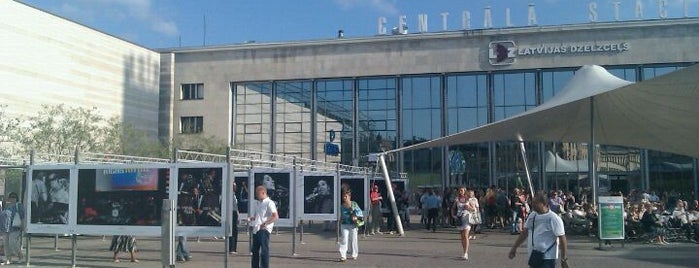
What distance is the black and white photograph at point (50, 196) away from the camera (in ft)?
46.5

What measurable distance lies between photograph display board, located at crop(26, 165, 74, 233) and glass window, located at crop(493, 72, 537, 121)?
1394 inches

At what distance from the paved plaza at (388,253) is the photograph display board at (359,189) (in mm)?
1295

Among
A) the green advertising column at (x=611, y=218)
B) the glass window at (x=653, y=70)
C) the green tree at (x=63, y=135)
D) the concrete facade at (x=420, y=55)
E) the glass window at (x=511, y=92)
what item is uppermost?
the concrete facade at (x=420, y=55)

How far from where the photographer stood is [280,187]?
1775cm

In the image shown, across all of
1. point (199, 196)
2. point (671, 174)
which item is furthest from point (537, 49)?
point (199, 196)

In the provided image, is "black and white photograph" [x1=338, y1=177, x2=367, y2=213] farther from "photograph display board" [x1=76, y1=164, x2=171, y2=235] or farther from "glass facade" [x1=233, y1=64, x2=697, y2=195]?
"glass facade" [x1=233, y1=64, x2=697, y2=195]

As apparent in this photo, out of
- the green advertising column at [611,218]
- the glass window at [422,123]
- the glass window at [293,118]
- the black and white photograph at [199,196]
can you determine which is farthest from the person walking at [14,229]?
the glass window at [293,118]

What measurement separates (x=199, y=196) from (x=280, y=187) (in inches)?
195

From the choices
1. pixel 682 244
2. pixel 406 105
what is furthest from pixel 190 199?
pixel 406 105

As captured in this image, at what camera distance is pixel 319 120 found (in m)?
48.8

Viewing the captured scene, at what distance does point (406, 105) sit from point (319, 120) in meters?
6.55

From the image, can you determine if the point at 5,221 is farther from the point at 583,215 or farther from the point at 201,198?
the point at 583,215

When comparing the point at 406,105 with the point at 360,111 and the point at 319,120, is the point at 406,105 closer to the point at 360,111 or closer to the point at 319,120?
the point at 360,111

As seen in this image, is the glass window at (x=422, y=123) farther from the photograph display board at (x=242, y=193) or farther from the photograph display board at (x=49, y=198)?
the photograph display board at (x=49, y=198)
